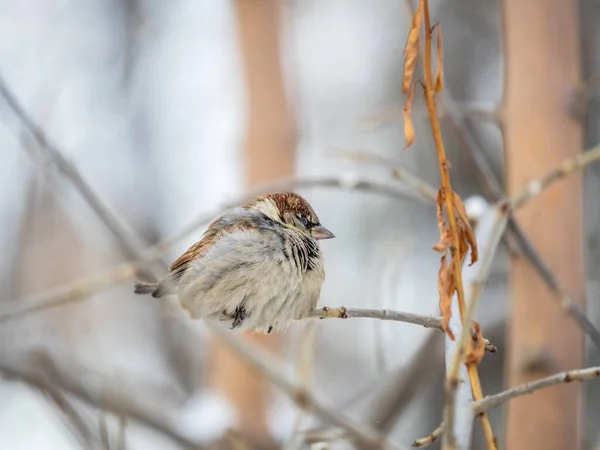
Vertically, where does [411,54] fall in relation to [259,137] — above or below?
below

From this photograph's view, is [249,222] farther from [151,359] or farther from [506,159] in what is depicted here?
[151,359]

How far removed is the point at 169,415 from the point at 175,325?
1.74 meters

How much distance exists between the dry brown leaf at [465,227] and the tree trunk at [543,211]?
1.19 metres

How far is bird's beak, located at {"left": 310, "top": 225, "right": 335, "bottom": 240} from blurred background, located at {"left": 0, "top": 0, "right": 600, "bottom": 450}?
8.2 inches

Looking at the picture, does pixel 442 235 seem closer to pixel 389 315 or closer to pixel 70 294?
pixel 389 315

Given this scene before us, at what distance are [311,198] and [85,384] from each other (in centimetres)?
190

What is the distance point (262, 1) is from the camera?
3.43 meters

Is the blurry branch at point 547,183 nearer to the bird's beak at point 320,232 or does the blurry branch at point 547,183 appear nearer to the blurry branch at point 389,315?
the bird's beak at point 320,232

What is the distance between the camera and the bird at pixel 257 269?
1.21 metres

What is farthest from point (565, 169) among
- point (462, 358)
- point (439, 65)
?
point (462, 358)

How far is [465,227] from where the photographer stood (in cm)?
82

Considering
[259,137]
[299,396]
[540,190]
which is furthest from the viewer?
[259,137]

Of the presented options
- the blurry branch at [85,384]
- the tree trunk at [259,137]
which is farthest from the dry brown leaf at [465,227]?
the tree trunk at [259,137]

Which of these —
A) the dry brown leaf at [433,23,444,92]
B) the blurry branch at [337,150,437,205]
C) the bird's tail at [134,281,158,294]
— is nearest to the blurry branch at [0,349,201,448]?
the bird's tail at [134,281,158,294]
